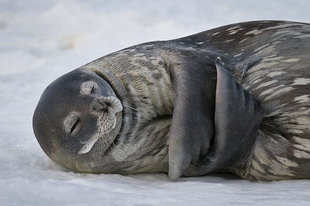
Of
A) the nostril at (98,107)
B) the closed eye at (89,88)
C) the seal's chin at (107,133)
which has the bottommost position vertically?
the seal's chin at (107,133)

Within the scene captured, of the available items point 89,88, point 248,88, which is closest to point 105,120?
point 89,88

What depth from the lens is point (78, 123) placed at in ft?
8.05

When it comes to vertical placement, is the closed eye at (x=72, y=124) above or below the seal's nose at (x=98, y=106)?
below

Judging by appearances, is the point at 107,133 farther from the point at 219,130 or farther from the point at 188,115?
the point at 219,130

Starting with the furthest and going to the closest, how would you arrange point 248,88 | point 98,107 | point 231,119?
point 248,88, point 98,107, point 231,119

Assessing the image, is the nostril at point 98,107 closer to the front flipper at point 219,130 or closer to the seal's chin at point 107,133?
the seal's chin at point 107,133

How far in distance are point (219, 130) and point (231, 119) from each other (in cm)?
7

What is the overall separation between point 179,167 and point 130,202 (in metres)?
0.62

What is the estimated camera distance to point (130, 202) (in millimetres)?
1758

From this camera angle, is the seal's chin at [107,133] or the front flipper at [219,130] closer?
the front flipper at [219,130]

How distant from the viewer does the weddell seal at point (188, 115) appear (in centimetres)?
240

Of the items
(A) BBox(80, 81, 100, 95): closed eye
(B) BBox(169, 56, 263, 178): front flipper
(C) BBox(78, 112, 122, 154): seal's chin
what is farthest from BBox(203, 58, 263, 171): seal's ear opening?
(A) BBox(80, 81, 100, 95): closed eye

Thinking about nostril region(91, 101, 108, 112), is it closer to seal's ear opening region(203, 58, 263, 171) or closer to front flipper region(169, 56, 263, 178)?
front flipper region(169, 56, 263, 178)

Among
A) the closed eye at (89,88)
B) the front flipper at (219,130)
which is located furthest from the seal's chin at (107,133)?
the front flipper at (219,130)
